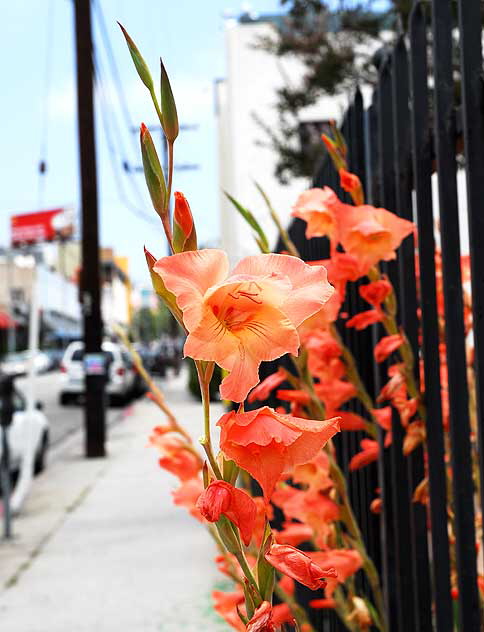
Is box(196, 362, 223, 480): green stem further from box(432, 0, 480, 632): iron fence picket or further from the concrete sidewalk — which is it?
the concrete sidewalk

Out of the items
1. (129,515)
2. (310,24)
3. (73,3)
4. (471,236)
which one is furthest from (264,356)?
(73,3)

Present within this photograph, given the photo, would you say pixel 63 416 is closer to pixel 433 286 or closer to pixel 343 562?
pixel 343 562

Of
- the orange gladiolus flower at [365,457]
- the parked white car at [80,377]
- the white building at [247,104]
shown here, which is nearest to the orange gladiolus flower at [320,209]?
the orange gladiolus flower at [365,457]

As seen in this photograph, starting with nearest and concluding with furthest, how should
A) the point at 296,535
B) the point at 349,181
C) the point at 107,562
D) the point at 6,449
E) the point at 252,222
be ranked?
the point at 252,222
the point at 349,181
the point at 296,535
the point at 107,562
the point at 6,449

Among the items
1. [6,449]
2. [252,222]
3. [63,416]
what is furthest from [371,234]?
[63,416]

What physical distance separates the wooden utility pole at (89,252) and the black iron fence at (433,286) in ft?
34.5

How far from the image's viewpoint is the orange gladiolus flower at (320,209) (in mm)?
1805

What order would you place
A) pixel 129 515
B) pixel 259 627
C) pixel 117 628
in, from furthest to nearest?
pixel 129 515
pixel 117 628
pixel 259 627

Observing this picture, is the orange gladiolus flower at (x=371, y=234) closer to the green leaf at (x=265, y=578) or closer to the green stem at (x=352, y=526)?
the green stem at (x=352, y=526)

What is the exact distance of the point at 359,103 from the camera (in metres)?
2.34

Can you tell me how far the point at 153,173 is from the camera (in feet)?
3.06

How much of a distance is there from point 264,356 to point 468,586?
864 mm

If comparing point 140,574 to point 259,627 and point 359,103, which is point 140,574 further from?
point 259,627

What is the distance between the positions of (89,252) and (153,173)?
1198 cm
